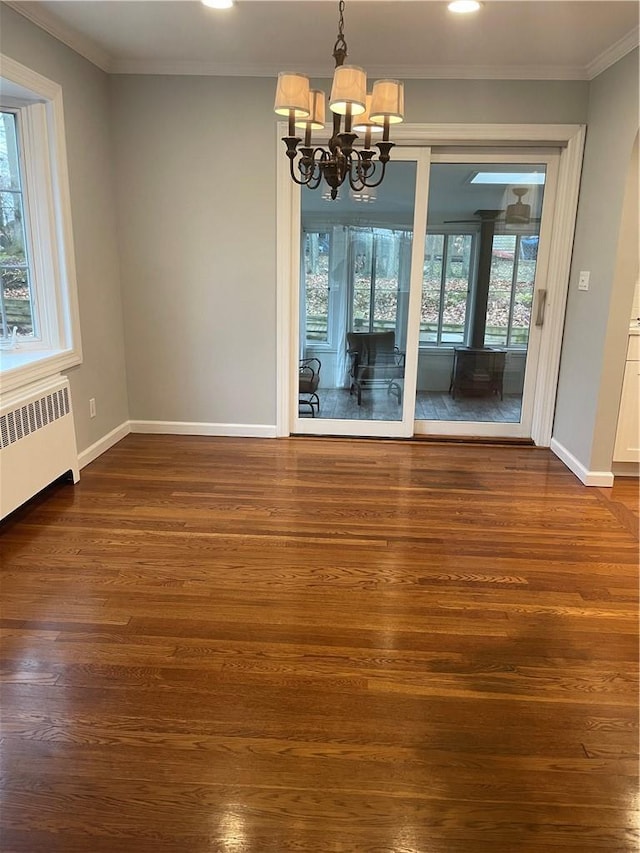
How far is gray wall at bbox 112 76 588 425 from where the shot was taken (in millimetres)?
4176

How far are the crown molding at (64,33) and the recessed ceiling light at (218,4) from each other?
88cm

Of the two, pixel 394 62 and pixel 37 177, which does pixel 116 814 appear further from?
pixel 394 62

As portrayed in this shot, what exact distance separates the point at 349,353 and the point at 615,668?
10.2 feet

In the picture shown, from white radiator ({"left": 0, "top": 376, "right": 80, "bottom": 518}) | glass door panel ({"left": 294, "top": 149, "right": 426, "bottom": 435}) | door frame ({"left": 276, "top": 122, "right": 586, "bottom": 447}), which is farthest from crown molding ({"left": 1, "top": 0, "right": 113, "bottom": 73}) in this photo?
white radiator ({"left": 0, "top": 376, "right": 80, "bottom": 518})

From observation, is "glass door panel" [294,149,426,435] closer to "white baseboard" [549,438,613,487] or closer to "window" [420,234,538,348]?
"window" [420,234,538,348]

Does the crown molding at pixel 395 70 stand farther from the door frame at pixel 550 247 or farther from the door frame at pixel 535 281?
the door frame at pixel 535 281

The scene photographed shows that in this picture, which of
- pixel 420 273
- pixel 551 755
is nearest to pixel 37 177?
pixel 420 273

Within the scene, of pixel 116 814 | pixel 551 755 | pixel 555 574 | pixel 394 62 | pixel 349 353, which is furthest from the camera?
pixel 349 353

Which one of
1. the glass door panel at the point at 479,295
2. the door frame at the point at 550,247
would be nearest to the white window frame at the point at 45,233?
the door frame at the point at 550,247

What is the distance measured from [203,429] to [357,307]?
1548 mm

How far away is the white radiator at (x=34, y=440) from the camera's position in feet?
10.0

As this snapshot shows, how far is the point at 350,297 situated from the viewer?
470 cm

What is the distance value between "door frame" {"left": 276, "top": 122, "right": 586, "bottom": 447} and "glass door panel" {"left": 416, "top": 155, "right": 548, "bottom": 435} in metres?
0.15

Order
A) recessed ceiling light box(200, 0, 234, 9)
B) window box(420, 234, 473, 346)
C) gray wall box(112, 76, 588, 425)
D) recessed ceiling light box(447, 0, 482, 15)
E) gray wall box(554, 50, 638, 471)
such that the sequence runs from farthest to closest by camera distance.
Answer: window box(420, 234, 473, 346), gray wall box(112, 76, 588, 425), gray wall box(554, 50, 638, 471), recessed ceiling light box(200, 0, 234, 9), recessed ceiling light box(447, 0, 482, 15)
